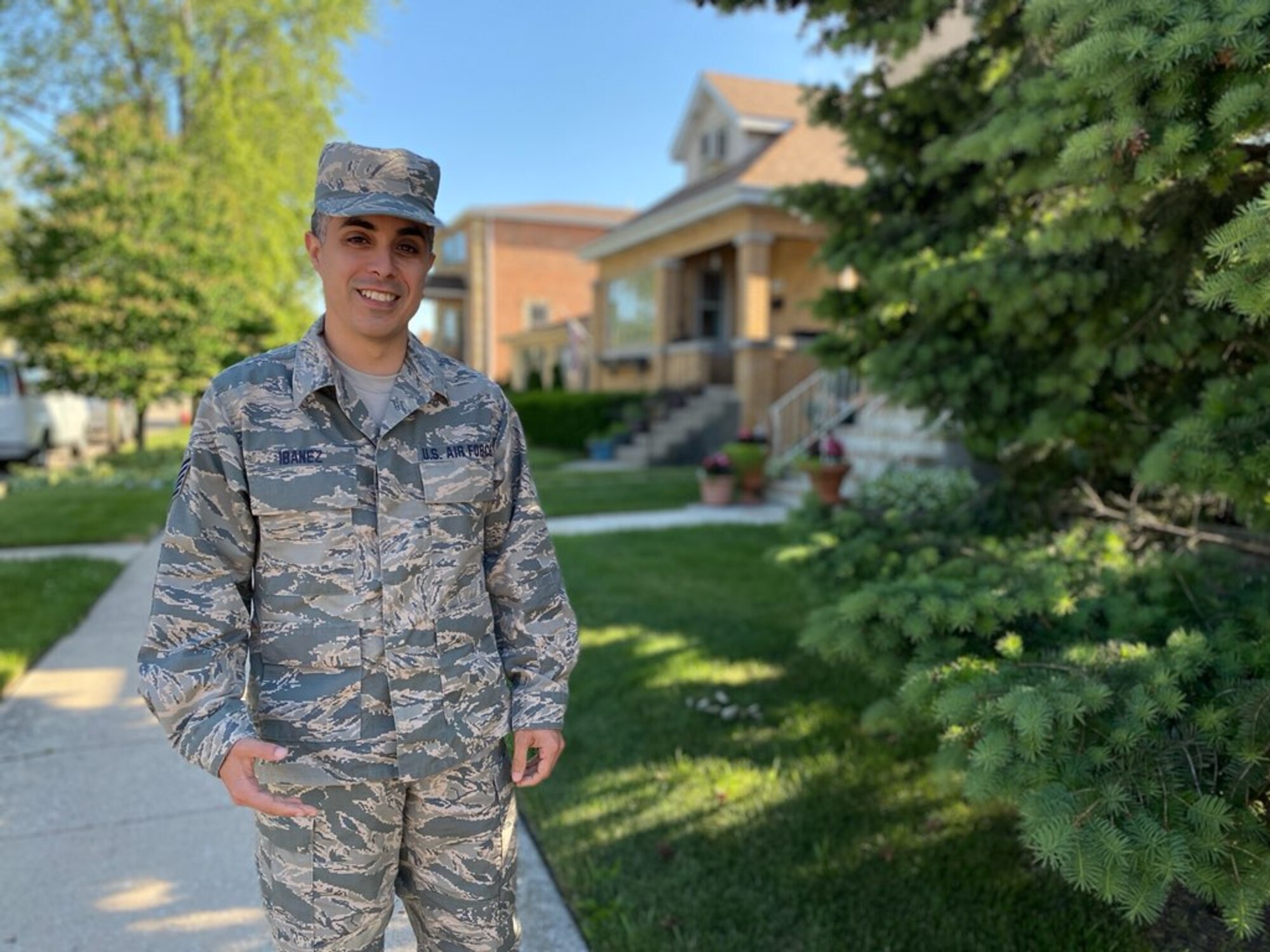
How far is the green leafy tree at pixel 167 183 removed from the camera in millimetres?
13102

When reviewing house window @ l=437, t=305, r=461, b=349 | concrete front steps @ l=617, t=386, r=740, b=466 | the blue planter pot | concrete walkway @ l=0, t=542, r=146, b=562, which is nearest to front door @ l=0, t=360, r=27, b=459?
concrete walkway @ l=0, t=542, r=146, b=562

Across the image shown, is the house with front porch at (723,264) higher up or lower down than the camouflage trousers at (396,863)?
higher up

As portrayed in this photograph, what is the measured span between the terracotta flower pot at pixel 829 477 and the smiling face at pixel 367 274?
737 centimetres

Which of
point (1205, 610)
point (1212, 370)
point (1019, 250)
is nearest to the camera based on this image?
point (1205, 610)

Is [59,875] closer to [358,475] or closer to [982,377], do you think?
[358,475]

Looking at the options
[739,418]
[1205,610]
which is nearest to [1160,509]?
[1205,610]

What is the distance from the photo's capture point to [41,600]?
5.51 m

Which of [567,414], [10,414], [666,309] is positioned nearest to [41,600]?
[10,414]

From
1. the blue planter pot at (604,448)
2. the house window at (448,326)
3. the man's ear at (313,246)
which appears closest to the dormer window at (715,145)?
the blue planter pot at (604,448)

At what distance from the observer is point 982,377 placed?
3.30 meters

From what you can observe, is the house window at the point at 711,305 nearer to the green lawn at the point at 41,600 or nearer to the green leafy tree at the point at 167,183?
the green leafy tree at the point at 167,183

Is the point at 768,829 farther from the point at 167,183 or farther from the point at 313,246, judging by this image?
the point at 167,183

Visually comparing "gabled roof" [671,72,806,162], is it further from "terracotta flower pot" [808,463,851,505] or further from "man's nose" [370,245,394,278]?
"man's nose" [370,245,394,278]

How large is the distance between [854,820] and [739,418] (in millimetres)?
10976
